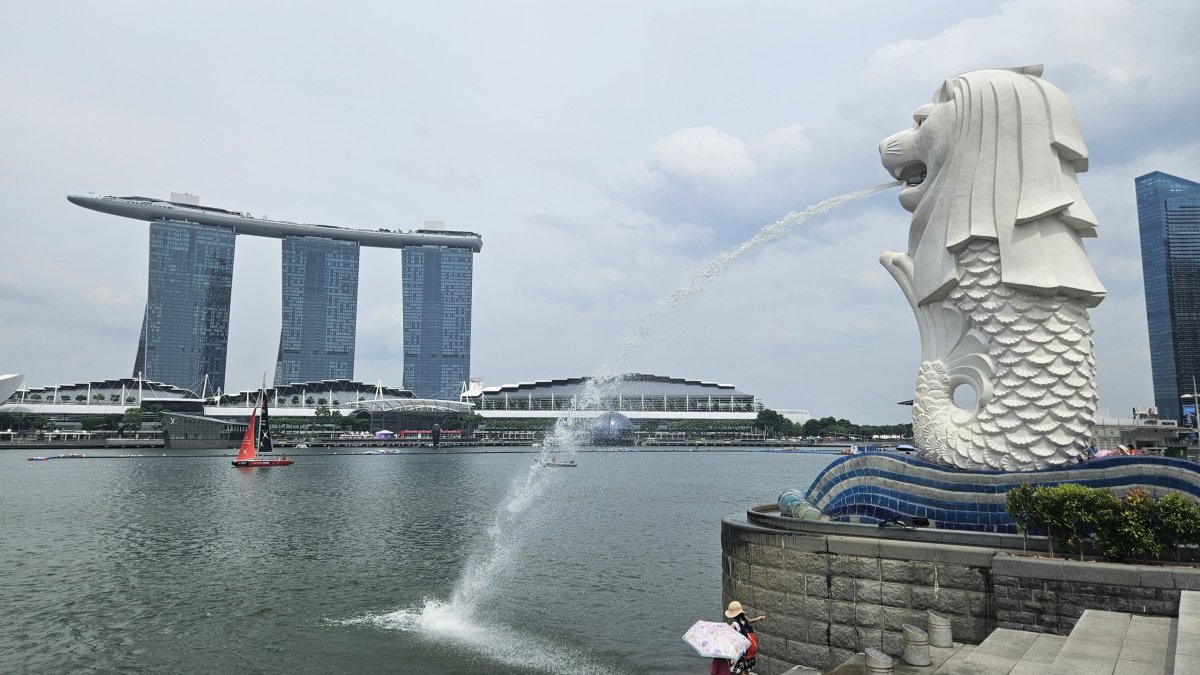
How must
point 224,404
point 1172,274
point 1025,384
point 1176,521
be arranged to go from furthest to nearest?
point 224,404
point 1172,274
point 1025,384
point 1176,521

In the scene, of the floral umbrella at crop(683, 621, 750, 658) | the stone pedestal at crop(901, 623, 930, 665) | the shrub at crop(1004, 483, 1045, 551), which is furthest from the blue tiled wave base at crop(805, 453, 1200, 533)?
the floral umbrella at crop(683, 621, 750, 658)

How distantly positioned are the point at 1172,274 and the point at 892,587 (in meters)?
161

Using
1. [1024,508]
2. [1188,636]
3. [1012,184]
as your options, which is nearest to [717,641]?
[1188,636]

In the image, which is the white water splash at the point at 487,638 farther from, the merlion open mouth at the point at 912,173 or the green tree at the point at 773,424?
the green tree at the point at 773,424

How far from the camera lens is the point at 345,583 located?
2530 cm

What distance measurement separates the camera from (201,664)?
1741cm

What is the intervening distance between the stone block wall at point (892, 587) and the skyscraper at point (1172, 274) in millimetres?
154627

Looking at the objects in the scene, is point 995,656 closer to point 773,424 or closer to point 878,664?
point 878,664

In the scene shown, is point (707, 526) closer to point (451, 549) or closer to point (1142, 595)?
point (451, 549)

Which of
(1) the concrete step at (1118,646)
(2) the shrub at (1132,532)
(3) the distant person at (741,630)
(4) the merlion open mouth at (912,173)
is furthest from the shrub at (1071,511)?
(4) the merlion open mouth at (912,173)

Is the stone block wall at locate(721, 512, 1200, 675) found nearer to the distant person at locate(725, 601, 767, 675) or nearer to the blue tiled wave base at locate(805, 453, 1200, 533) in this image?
the blue tiled wave base at locate(805, 453, 1200, 533)

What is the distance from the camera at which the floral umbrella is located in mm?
9492

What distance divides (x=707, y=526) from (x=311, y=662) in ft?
77.6

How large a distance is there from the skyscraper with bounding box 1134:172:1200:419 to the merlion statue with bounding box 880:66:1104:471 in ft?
491
